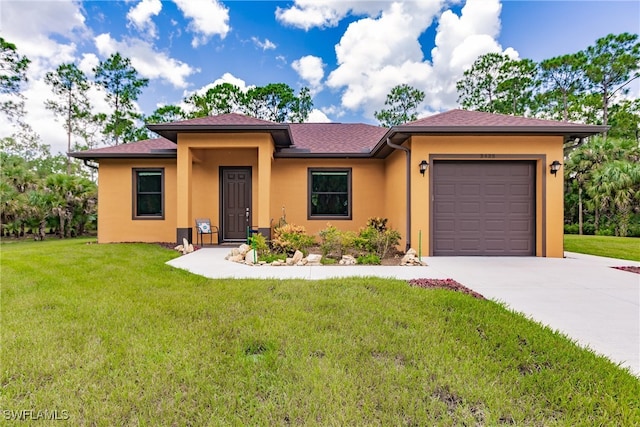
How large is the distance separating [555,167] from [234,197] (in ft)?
29.6

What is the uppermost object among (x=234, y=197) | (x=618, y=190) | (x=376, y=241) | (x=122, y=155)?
(x=122, y=155)

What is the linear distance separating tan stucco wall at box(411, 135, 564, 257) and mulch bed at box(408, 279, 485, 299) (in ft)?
8.22

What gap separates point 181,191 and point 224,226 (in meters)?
1.98

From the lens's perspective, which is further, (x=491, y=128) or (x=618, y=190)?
(x=618, y=190)

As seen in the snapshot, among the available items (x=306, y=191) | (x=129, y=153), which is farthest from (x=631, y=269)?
(x=129, y=153)

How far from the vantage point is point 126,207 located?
9.47 m

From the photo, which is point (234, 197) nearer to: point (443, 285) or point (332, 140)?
point (332, 140)

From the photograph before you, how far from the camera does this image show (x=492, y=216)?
7.26m

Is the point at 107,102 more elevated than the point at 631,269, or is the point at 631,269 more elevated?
the point at 107,102

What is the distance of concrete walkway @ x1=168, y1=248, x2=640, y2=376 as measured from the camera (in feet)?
9.24

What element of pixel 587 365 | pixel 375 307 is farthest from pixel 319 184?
pixel 587 365

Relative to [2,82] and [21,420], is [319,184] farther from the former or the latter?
[2,82]
